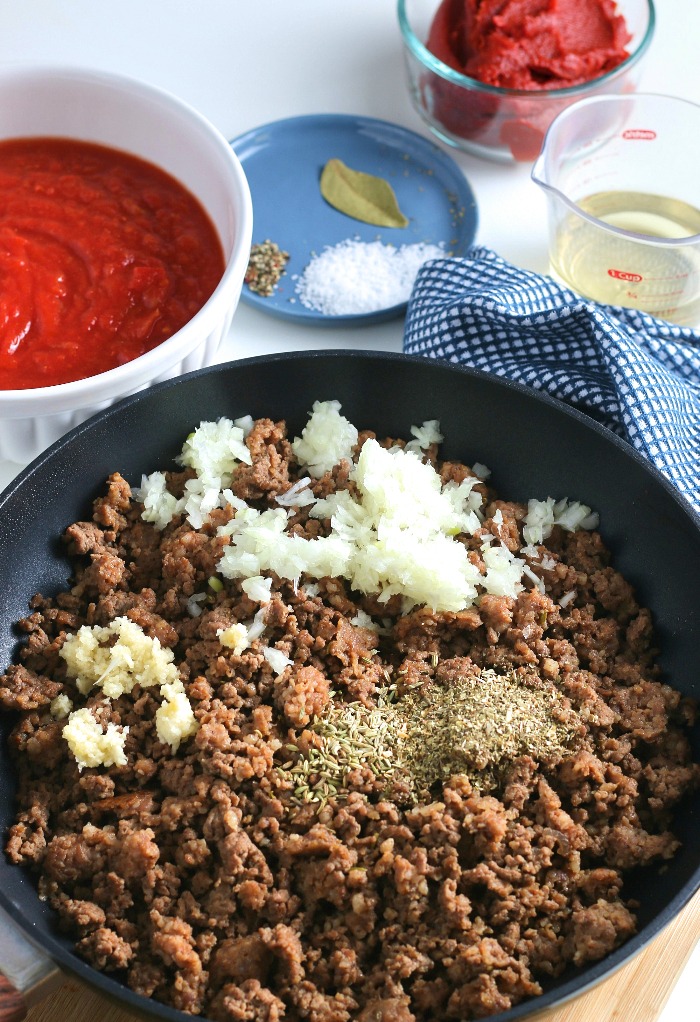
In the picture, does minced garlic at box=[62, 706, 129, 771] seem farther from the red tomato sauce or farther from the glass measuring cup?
the glass measuring cup

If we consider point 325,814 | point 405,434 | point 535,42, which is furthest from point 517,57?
point 325,814

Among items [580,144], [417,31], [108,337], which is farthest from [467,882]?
[417,31]

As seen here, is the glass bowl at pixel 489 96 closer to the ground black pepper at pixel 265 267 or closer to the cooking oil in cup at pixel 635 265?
the cooking oil in cup at pixel 635 265

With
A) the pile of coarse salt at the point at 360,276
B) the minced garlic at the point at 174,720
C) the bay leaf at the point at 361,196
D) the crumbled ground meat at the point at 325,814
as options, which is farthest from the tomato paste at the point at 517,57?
the minced garlic at the point at 174,720

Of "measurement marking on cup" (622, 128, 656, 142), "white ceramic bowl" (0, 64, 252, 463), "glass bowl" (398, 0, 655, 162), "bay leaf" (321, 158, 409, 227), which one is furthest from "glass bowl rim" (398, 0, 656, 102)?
"white ceramic bowl" (0, 64, 252, 463)

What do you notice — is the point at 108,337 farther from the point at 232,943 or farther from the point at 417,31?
the point at 417,31
